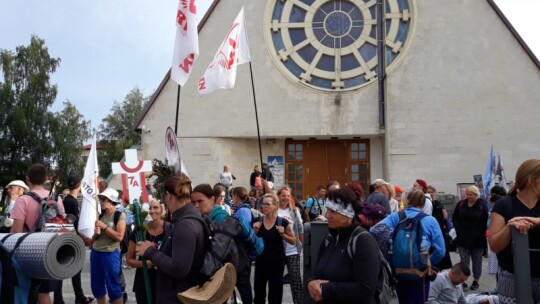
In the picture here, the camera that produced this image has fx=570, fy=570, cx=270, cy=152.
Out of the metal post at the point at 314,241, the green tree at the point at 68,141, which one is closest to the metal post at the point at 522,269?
the metal post at the point at 314,241

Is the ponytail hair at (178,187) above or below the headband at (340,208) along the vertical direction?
above

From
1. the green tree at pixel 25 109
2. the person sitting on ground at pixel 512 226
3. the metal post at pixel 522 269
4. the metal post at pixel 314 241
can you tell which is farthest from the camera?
the green tree at pixel 25 109

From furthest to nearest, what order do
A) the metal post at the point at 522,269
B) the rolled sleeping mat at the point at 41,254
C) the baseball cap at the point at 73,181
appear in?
the baseball cap at the point at 73,181 → the metal post at the point at 522,269 → the rolled sleeping mat at the point at 41,254

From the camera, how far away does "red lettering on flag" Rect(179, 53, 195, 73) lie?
10.1 meters

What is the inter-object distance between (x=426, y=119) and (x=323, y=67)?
4501 mm

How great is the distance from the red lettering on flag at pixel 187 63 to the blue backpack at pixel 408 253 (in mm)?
5441

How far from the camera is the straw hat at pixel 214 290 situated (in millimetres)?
4164

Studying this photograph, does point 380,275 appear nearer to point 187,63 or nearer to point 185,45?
point 187,63

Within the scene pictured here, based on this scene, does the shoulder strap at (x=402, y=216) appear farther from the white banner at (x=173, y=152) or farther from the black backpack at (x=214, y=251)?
the white banner at (x=173, y=152)

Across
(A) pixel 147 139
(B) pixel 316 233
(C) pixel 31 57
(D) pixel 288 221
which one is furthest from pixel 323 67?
(C) pixel 31 57

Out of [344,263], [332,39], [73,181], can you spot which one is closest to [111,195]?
[73,181]

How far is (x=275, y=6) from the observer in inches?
904

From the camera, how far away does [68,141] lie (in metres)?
41.0

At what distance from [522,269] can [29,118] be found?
3908 centimetres
